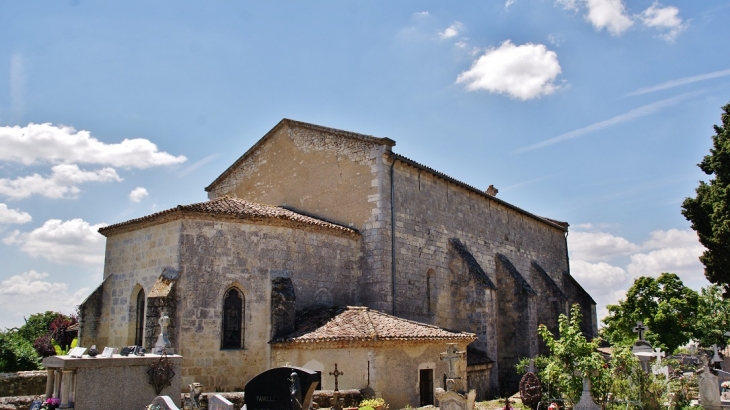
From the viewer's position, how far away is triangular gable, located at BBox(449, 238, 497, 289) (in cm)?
2324

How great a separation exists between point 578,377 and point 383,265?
7400 mm

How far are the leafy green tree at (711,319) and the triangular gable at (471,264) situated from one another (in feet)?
49.4

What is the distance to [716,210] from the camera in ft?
70.5

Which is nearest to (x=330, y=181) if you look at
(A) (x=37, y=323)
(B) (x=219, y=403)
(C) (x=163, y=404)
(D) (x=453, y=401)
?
(D) (x=453, y=401)

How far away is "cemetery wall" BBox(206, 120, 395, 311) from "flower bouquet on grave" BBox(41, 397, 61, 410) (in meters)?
11.1

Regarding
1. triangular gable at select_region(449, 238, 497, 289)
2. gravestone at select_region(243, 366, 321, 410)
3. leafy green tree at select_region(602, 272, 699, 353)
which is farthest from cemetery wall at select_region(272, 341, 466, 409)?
leafy green tree at select_region(602, 272, 699, 353)

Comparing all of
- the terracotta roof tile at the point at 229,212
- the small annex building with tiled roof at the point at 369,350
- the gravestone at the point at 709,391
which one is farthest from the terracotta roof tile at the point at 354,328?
the gravestone at the point at 709,391

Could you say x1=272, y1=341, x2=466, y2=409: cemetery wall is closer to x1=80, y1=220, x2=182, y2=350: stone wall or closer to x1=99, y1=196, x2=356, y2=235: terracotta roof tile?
x1=99, y1=196, x2=356, y2=235: terracotta roof tile

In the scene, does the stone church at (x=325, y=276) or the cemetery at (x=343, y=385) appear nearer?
the cemetery at (x=343, y=385)

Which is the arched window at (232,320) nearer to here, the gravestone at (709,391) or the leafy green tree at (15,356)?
the leafy green tree at (15,356)

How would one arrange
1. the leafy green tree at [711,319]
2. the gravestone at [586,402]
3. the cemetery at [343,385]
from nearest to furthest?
the cemetery at [343,385] < the gravestone at [586,402] < the leafy green tree at [711,319]

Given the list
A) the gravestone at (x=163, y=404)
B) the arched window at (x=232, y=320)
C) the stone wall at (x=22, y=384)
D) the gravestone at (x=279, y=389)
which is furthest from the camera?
the arched window at (x=232, y=320)

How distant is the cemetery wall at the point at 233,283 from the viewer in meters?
17.2

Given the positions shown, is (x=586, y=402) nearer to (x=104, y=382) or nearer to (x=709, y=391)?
(x=709, y=391)
